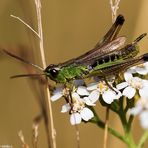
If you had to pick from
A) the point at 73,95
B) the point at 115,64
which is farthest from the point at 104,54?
the point at 73,95

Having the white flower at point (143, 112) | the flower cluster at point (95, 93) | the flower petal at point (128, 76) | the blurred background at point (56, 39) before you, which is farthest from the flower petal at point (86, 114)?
the blurred background at point (56, 39)

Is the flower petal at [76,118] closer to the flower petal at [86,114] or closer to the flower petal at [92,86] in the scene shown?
the flower petal at [86,114]

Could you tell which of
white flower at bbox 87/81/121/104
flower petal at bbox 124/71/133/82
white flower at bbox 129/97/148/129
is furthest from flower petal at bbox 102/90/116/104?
white flower at bbox 129/97/148/129

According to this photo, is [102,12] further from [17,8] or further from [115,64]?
[115,64]

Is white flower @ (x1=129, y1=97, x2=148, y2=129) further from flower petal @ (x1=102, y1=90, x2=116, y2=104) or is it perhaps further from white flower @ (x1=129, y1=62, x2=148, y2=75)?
white flower @ (x1=129, y1=62, x2=148, y2=75)

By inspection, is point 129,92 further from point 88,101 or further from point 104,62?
point 104,62
